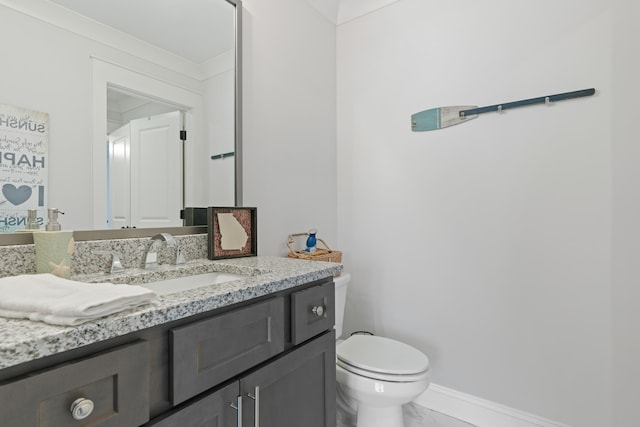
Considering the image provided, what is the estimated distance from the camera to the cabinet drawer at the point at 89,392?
0.48 m

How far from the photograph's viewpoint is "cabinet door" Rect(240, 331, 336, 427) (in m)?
0.87

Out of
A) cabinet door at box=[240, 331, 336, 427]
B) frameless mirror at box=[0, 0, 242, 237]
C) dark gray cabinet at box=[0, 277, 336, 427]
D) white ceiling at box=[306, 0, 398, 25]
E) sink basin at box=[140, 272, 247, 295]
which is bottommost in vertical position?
cabinet door at box=[240, 331, 336, 427]

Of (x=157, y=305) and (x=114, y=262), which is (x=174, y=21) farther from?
(x=157, y=305)

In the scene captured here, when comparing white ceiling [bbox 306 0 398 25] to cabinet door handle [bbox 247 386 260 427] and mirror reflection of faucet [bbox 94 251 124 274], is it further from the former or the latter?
cabinet door handle [bbox 247 386 260 427]

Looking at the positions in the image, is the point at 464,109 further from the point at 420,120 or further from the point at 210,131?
the point at 210,131

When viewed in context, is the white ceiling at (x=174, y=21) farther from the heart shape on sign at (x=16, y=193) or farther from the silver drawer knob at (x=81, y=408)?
the silver drawer knob at (x=81, y=408)

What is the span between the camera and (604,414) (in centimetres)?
143

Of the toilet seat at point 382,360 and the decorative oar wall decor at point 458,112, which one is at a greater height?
the decorative oar wall decor at point 458,112

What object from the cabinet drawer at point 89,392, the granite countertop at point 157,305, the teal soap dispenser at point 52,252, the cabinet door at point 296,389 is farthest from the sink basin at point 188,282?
the cabinet drawer at point 89,392

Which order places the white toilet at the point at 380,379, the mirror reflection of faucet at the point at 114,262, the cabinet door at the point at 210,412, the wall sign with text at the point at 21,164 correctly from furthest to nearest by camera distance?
the white toilet at the point at 380,379 → the mirror reflection of faucet at the point at 114,262 → the wall sign with text at the point at 21,164 → the cabinet door at the point at 210,412

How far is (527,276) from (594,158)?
0.60 metres

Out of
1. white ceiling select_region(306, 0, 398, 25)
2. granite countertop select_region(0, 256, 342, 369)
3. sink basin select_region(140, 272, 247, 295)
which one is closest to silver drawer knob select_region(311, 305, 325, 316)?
granite countertop select_region(0, 256, 342, 369)

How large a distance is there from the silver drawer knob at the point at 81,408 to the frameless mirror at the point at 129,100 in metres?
0.67

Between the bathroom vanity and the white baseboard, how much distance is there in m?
0.95
